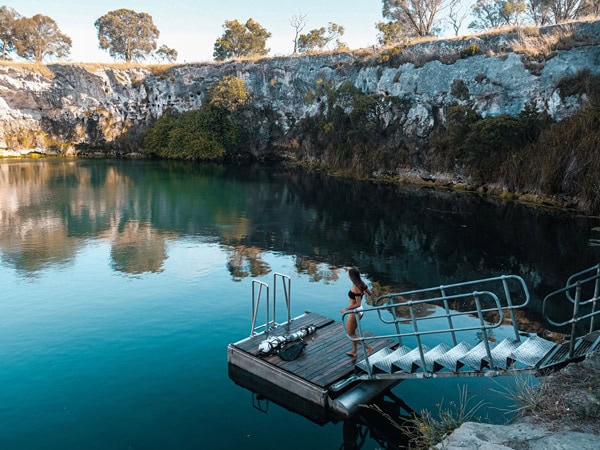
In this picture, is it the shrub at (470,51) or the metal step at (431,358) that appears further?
the shrub at (470,51)

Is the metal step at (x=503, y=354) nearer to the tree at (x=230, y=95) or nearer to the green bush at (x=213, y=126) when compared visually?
the green bush at (x=213, y=126)

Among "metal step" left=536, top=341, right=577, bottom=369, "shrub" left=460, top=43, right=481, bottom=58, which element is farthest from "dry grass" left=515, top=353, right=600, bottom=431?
"shrub" left=460, top=43, right=481, bottom=58

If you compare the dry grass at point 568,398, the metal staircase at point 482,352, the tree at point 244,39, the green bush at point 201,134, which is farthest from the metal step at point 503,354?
the tree at point 244,39

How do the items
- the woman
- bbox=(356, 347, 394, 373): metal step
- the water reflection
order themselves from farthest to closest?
the water reflection → the woman → bbox=(356, 347, 394, 373): metal step

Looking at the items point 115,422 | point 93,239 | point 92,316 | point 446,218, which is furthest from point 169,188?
point 115,422

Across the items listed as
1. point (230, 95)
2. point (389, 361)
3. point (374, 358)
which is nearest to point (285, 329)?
point (374, 358)

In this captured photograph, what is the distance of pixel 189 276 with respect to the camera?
2089 cm

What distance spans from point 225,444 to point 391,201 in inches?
1251

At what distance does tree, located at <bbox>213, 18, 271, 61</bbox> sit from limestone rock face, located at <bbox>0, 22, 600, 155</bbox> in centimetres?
2149

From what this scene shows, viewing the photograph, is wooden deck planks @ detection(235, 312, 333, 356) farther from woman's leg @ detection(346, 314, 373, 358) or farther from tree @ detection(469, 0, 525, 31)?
tree @ detection(469, 0, 525, 31)

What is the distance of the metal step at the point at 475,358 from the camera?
9.67 meters

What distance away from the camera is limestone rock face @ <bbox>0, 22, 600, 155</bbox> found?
146 ft

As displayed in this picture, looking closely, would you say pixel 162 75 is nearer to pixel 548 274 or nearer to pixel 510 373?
pixel 548 274

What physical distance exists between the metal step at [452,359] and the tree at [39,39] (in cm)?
10057
